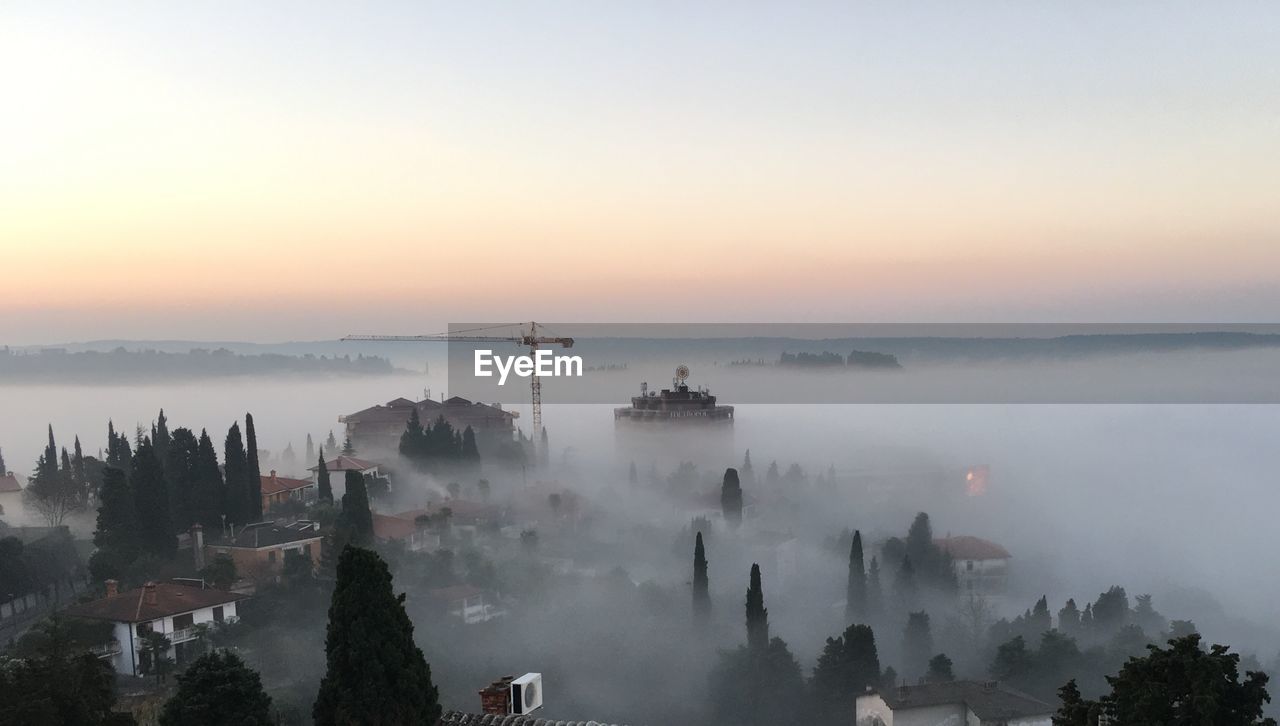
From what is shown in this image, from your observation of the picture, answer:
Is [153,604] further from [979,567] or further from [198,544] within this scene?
[979,567]

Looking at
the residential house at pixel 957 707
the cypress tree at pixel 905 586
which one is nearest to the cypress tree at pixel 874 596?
the cypress tree at pixel 905 586

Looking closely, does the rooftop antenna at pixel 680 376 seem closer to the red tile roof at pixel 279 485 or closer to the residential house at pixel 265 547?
the red tile roof at pixel 279 485

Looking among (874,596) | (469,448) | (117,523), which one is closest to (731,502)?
(874,596)

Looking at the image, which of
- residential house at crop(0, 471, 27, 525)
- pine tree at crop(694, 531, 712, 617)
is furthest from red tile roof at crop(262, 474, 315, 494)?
pine tree at crop(694, 531, 712, 617)

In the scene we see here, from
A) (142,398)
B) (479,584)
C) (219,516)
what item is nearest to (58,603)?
(219,516)

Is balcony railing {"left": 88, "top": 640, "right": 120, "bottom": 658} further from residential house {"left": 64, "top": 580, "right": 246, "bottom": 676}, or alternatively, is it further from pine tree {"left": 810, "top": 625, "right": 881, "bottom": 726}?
pine tree {"left": 810, "top": 625, "right": 881, "bottom": 726}

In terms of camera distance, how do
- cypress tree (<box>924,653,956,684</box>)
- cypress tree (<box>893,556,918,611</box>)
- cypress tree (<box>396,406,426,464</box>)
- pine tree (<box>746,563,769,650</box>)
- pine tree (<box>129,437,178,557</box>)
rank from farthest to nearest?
cypress tree (<box>396,406,426,464</box>) → cypress tree (<box>893,556,918,611</box>) → pine tree (<box>129,437,178,557</box>) → pine tree (<box>746,563,769,650</box>) → cypress tree (<box>924,653,956,684</box>)
